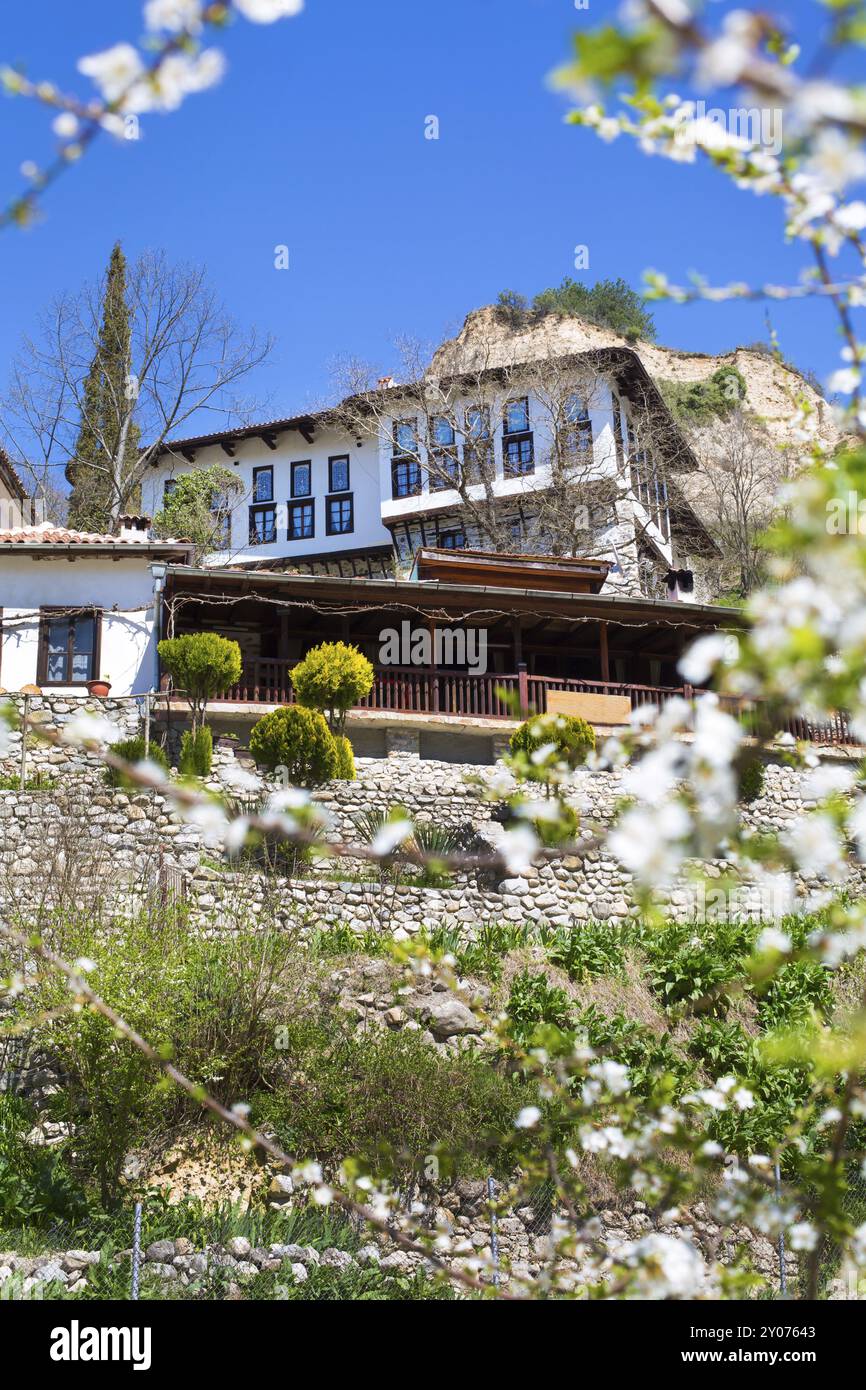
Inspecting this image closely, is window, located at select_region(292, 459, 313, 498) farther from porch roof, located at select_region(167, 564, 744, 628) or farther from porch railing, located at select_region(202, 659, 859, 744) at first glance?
porch railing, located at select_region(202, 659, 859, 744)

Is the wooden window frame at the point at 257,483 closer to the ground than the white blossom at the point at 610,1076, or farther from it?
farther from it

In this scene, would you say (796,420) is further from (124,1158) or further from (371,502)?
(371,502)

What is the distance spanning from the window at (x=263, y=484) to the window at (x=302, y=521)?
0.75 metres

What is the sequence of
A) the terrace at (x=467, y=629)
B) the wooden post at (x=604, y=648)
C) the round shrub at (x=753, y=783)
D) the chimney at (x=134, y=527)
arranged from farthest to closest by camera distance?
the wooden post at (x=604, y=648) → the chimney at (x=134, y=527) → the terrace at (x=467, y=629) → the round shrub at (x=753, y=783)

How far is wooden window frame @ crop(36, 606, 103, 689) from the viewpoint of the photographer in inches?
746

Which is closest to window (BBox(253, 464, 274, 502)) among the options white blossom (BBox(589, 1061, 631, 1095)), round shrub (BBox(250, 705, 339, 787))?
round shrub (BBox(250, 705, 339, 787))

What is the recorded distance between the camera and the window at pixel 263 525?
33125mm

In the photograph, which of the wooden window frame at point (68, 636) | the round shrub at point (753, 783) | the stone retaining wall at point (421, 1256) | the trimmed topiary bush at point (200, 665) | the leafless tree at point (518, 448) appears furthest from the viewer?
the leafless tree at point (518, 448)

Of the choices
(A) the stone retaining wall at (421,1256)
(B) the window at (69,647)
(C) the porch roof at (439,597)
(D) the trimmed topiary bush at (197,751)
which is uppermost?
(C) the porch roof at (439,597)

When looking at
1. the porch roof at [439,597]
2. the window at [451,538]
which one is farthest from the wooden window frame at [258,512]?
the porch roof at [439,597]

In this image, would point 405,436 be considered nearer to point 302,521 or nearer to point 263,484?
point 302,521

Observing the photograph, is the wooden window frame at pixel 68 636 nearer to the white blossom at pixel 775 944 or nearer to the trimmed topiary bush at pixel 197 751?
the trimmed topiary bush at pixel 197 751
